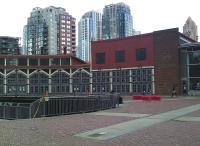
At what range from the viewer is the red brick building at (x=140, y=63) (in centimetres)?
6188

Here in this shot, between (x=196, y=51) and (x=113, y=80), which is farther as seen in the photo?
(x=113, y=80)

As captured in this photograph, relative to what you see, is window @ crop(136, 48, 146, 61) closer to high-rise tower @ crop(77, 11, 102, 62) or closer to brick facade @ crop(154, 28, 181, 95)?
brick facade @ crop(154, 28, 181, 95)

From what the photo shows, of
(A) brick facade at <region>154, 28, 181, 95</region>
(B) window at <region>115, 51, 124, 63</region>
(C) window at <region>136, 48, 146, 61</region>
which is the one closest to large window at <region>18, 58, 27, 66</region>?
(B) window at <region>115, 51, 124, 63</region>

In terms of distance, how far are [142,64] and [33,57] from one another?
115 feet

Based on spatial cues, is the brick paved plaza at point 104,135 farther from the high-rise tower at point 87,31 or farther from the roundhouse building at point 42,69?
the high-rise tower at point 87,31

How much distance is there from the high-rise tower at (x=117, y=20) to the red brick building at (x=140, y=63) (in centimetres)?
6251

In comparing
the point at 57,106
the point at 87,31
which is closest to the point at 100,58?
the point at 57,106

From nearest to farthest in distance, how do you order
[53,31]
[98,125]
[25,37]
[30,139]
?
[30,139]
[98,125]
[53,31]
[25,37]

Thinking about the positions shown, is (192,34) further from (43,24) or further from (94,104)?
(94,104)

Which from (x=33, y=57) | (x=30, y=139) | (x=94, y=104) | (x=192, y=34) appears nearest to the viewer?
(x=30, y=139)

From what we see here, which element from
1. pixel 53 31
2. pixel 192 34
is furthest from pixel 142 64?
pixel 53 31

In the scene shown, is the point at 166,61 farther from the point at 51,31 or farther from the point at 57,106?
the point at 51,31

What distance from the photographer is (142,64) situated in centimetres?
6706

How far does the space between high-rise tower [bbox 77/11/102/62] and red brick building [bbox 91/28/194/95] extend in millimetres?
79610
